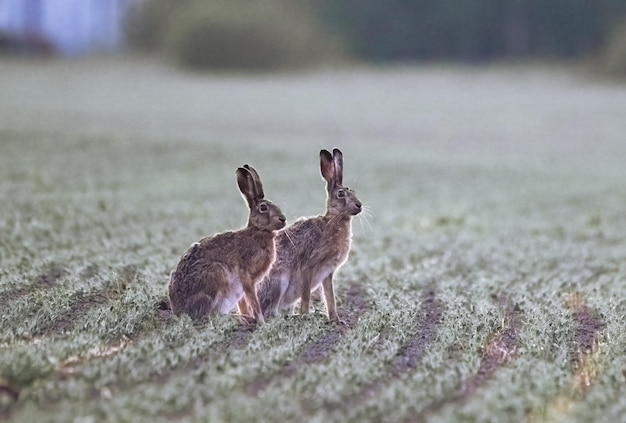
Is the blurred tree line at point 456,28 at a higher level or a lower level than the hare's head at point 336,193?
higher

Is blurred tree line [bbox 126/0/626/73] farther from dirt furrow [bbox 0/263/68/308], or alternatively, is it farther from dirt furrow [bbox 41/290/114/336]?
dirt furrow [bbox 41/290/114/336]

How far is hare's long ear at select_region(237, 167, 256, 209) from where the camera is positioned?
2.88 feet

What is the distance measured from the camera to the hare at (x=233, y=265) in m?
0.88

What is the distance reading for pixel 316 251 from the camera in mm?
946

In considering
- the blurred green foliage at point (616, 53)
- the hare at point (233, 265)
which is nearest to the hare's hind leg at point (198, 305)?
the hare at point (233, 265)

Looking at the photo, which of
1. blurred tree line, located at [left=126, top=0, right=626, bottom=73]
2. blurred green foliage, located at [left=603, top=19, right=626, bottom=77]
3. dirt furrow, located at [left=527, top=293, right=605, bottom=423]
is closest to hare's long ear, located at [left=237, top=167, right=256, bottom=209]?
dirt furrow, located at [left=527, top=293, right=605, bottom=423]

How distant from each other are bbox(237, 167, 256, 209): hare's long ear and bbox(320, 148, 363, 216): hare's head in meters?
0.10

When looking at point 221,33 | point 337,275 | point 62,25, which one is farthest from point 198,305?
point 221,33

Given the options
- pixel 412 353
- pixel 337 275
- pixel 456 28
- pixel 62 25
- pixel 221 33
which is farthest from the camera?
pixel 456 28

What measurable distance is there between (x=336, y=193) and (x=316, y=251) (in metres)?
0.07

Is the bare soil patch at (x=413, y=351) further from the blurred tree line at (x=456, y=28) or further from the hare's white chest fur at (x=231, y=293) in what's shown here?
the blurred tree line at (x=456, y=28)

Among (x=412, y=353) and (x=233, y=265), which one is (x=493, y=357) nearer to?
(x=412, y=353)

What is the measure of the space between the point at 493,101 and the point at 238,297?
9.78ft

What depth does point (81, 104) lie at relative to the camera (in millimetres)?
2902
